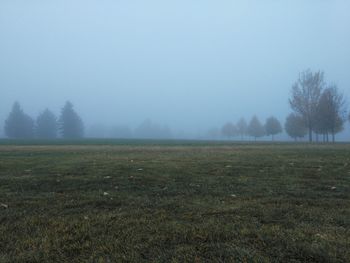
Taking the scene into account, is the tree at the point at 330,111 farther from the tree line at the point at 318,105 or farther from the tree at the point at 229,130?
the tree at the point at 229,130

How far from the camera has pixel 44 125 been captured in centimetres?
9288

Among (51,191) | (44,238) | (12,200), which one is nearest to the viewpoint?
(44,238)

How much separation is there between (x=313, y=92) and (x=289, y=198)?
55.7 metres

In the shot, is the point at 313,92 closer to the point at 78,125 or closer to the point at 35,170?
the point at 35,170

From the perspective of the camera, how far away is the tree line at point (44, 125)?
87.4m

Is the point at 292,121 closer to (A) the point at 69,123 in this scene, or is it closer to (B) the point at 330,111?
(B) the point at 330,111

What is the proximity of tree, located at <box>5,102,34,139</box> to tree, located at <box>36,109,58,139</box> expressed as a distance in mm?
2898

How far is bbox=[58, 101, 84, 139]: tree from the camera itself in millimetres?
90812

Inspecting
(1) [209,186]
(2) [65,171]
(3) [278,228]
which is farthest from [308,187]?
(2) [65,171]

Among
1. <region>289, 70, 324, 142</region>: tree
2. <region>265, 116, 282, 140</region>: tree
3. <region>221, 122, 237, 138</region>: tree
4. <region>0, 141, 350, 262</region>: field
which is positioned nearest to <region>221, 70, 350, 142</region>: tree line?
<region>289, 70, 324, 142</region>: tree

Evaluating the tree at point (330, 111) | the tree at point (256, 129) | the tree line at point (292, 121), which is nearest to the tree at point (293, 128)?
the tree line at point (292, 121)

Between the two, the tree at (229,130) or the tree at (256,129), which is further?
the tree at (229,130)

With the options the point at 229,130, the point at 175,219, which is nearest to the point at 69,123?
the point at 229,130

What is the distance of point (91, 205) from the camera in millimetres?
6641
